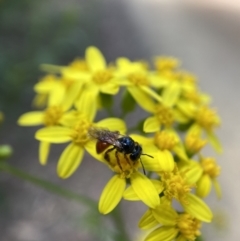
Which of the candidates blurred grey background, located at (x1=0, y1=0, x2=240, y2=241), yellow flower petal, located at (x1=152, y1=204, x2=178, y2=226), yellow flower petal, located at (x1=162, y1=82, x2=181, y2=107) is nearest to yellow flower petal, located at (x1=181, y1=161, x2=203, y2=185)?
yellow flower petal, located at (x1=152, y1=204, x2=178, y2=226)

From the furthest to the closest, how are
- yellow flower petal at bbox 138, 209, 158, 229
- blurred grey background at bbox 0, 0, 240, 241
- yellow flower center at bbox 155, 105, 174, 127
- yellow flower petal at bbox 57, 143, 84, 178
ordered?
blurred grey background at bbox 0, 0, 240, 241 → yellow flower center at bbox 155, 105, 174, 127 → yellow flower petal at bbox 57, 143, 84, 178 → yellow flower petal at bbox 138, 209, 158, 229

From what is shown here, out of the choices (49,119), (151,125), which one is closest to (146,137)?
(151,125)

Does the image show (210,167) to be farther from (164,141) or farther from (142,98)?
(142,98)

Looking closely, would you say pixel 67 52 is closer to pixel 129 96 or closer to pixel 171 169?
pixel 129 96

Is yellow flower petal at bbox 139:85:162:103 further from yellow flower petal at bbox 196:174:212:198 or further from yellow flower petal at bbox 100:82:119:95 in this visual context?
yellow flower petal at bbox 196:174:212:198

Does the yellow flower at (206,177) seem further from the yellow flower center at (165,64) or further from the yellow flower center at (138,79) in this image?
the yellow flower center at (165,64)

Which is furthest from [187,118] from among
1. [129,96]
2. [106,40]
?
[106,40]
